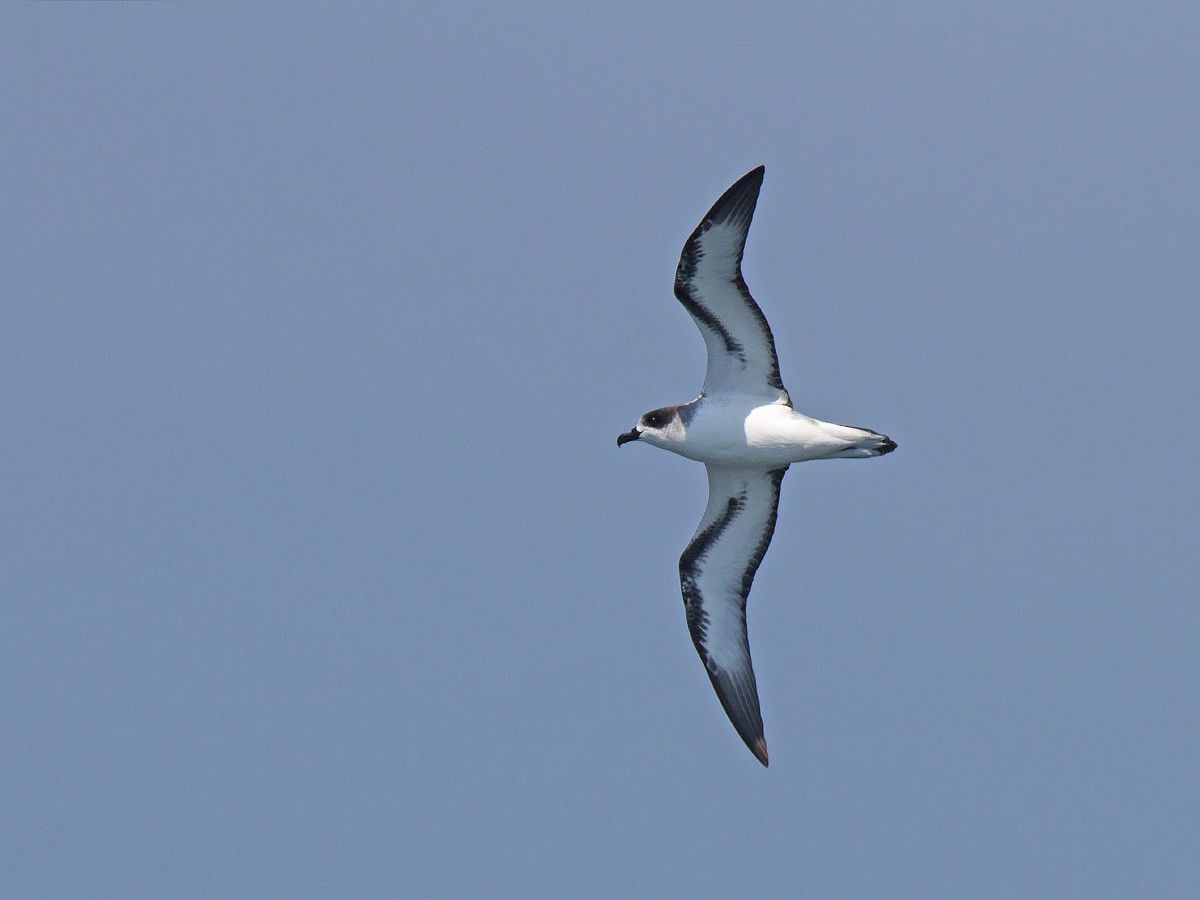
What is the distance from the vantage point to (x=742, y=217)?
1912 cm

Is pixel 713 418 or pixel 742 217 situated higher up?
pixel 742 217

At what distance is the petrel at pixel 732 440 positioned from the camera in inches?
768

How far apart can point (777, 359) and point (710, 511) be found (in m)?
2.85

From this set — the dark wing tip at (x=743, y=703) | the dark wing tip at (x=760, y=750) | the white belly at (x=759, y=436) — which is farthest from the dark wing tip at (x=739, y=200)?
the dark wing tip at (x=760, y=750)

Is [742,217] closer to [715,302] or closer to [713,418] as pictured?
[715,302]

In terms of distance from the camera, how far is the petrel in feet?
64.0

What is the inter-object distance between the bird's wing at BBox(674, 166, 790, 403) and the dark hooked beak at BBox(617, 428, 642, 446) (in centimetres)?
134

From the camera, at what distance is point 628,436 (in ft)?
70.4

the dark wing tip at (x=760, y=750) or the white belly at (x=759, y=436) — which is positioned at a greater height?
the white belly at (x=759, y=436)

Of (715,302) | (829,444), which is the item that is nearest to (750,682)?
(829,444)

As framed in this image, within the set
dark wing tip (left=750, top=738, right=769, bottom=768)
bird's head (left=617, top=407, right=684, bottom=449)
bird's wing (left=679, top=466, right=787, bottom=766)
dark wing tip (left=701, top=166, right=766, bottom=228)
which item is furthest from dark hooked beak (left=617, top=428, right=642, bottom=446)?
dark wing tip (left=750, top=738, right=769, bottom=768)

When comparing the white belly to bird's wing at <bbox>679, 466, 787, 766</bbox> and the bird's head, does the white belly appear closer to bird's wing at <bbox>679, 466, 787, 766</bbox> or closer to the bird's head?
the bird's head

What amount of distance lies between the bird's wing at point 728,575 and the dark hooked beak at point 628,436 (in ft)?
4.27

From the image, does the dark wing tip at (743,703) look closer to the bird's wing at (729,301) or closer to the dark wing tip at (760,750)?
the dark wing tip at (760,750)
